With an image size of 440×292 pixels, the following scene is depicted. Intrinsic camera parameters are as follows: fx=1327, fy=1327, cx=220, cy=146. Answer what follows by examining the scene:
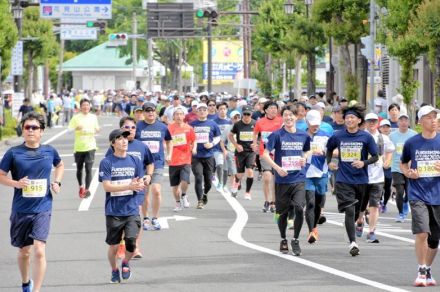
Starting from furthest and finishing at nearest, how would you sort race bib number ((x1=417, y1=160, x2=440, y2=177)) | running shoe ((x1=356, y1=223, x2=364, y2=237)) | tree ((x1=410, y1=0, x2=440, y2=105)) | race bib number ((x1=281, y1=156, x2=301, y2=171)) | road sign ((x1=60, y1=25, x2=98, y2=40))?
1. road sign ((x1=60, y1=25, x2=98, y2=40))
2. tree ((x1=410, y1=0, x2=440, y2=105))
3. running shoe ((x1=356, y1=223, x2=364, y2=237))
4. race bib number ((x1=281, y1=156, x2=301, y2=171))
5. race bib number ((x1=417, y1=160, x2=440, y2=177))

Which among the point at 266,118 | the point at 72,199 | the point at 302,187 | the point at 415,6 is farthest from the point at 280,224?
the point at 415,6

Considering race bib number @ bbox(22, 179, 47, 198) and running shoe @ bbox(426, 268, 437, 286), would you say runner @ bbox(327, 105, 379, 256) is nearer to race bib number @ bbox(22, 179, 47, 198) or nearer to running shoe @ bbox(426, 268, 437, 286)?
running shoe @ bbox(426, 268, 437, 286)

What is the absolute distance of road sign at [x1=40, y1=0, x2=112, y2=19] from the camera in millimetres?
62219

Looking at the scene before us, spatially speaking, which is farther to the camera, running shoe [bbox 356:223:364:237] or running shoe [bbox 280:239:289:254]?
running shoe [bbox 356:223:364:237]

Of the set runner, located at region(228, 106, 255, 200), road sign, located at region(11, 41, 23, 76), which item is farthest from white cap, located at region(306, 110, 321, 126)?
road sign, located at region(11, 41, 23, 76)

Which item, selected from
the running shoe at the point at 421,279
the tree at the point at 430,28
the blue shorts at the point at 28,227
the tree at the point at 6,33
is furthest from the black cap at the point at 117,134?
the tree at the point at 6,33

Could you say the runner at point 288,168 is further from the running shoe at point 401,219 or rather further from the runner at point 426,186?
the running shoe at point 401,219

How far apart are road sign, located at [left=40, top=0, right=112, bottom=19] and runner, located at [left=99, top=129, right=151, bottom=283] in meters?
48.9

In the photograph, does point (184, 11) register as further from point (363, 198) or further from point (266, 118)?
point (363, 198)

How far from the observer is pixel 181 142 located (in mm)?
21391

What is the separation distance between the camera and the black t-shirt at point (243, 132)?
23797 mm

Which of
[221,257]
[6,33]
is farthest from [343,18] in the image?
[221,257]

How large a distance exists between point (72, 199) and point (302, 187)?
31.6 ft

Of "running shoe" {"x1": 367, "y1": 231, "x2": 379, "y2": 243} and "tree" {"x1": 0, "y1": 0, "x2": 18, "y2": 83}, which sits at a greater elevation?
"tree" {"x1": 0, "y1": 0, "x2": 18, "y2": 83}
